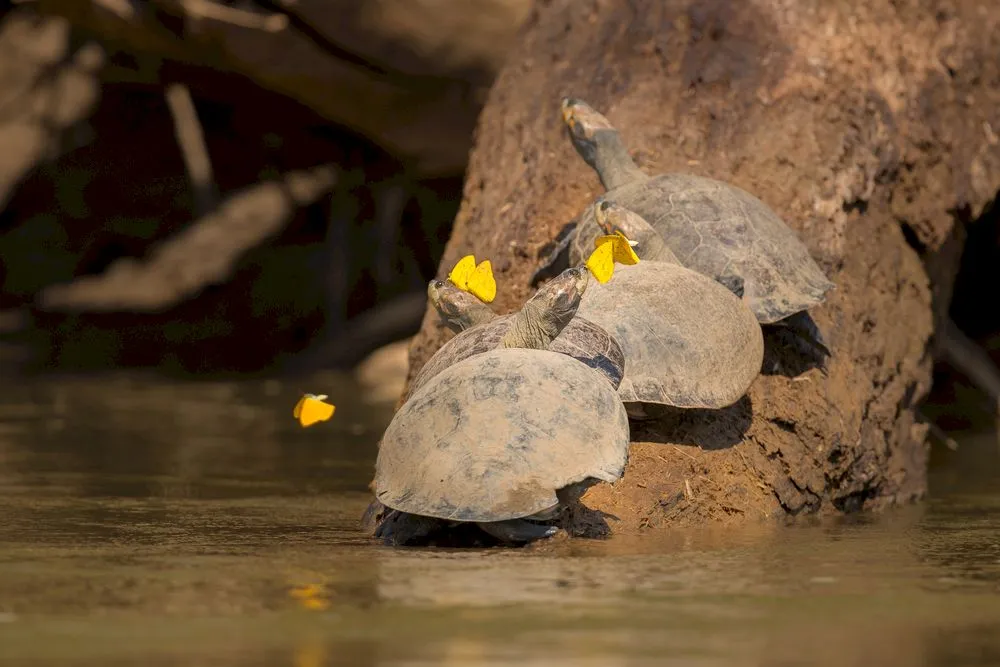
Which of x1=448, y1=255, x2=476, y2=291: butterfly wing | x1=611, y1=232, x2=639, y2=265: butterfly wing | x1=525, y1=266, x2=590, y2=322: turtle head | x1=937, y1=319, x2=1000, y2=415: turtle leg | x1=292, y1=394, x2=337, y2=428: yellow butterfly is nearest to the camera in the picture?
x1=525, y1=266, x2=590, y2=322: turtle head

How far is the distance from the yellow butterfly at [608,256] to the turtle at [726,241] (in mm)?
517

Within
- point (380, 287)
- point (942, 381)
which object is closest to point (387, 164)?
point (380, 287)

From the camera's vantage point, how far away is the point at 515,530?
16.6 feet

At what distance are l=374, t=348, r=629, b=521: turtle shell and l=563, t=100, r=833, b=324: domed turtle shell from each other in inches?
50.4

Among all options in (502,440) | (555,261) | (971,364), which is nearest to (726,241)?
(555,261)

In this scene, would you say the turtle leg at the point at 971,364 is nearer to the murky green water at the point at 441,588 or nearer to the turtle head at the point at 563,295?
the murky green water at the point at 441,588

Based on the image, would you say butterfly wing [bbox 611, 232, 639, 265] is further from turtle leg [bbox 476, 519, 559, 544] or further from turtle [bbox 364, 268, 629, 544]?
turtle leg [bbox 476, 519, 559, 544]

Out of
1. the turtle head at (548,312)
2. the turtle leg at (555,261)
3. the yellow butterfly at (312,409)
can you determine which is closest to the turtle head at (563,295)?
the turtle head at (548,312)

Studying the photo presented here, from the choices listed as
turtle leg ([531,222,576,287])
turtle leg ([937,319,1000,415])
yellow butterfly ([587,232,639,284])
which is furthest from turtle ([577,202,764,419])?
turtle leg ([937,319,1000,415])

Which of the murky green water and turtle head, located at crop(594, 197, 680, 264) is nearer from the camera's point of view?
the murky green water

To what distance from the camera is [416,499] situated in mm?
4926

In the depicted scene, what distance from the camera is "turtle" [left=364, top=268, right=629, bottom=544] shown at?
486cm

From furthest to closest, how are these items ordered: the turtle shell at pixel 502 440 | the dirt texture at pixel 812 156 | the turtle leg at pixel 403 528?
the dirt texture at pixel 812 156 < the turtle leg at pixel 403 528 < the turtle shell at pixel 502 440

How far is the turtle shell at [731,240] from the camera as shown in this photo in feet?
20.6
